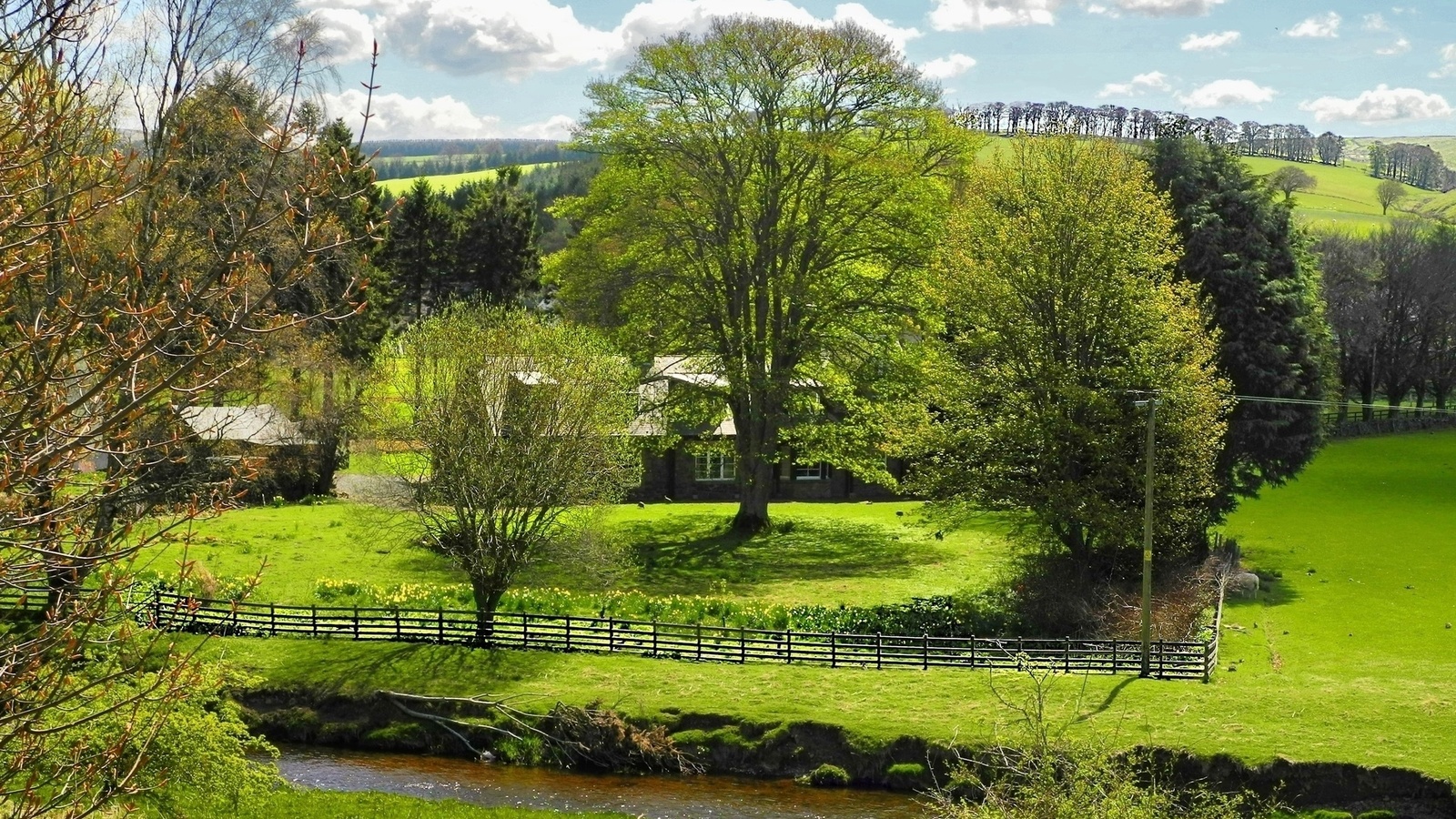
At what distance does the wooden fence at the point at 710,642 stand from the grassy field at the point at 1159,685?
0.53m

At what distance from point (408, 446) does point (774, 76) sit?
63.5 ft

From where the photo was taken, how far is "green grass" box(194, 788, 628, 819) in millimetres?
22922

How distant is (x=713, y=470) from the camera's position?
54.0m

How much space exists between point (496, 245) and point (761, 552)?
4374 centimetres

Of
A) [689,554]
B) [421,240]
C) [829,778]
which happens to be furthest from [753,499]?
[421,240]

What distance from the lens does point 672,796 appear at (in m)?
25.0

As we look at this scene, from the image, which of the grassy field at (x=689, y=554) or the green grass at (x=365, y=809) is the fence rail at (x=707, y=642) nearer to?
the grassy field at (x=689, y=554)

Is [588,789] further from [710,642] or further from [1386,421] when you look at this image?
[1386,421]

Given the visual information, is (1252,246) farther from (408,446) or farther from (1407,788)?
(408,446)

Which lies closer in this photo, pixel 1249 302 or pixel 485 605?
pixel 485 605

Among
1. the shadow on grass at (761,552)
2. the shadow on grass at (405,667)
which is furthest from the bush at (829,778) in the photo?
the shadow on grass at (761,552)

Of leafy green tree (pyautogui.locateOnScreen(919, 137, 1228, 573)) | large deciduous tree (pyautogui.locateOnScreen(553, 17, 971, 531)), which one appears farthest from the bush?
large deciduous tree (pyautogui.locateOnScreen(553, 17, 971, 531))

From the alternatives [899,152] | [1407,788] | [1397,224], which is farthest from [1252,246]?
[1397,224]

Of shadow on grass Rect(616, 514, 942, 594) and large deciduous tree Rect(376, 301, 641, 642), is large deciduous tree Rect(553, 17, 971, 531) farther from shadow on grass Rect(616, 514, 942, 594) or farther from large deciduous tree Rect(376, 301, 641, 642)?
large deciduous tree Rect(376, 301, 641, 642)
